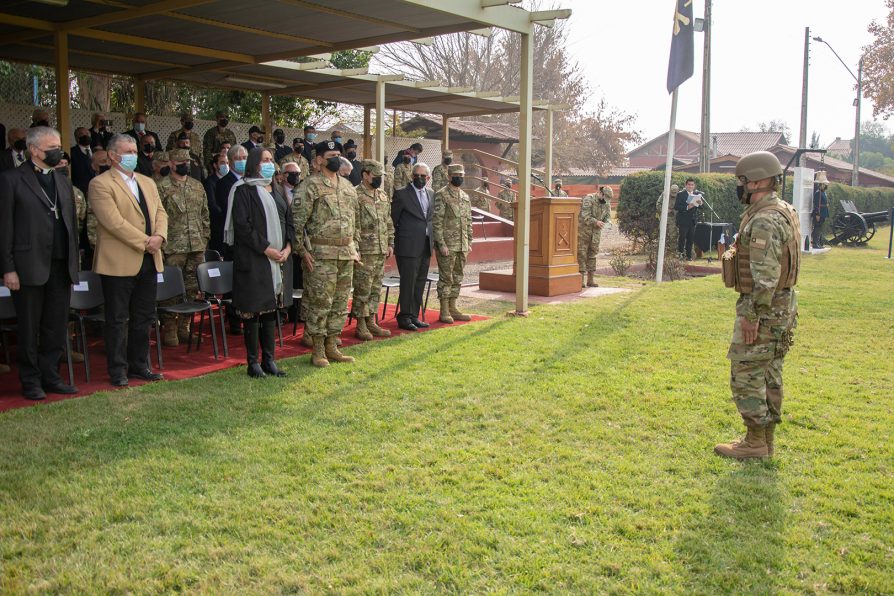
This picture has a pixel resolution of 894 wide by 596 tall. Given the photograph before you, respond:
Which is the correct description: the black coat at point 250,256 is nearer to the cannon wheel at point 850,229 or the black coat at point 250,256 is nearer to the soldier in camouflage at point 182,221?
the soldier in camouflage at point 182,221

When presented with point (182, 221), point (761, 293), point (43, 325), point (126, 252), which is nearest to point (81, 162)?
point (182, 221)

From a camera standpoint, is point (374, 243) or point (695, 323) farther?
point (695, 323)

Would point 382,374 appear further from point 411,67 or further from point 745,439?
point 411,67

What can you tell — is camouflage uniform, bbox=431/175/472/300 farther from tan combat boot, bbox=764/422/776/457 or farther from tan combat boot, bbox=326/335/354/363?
tan combat boot, bbox=764/422/776/457

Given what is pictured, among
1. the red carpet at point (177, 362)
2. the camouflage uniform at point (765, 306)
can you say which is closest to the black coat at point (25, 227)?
the red carpet at point (177, 362)

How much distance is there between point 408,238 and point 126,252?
142 inches

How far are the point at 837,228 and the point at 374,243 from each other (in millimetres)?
23488

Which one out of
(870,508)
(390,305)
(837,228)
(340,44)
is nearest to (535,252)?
(390,305)

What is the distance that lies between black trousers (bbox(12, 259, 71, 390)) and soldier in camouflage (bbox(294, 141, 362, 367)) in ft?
6.69

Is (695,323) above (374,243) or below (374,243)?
below

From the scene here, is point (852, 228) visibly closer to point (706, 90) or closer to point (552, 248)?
point (706, 90)

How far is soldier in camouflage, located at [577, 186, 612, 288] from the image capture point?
46.8 feet

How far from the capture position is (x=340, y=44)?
11.2 m

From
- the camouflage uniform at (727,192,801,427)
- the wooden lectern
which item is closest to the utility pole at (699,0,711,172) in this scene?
the wooden lectern
